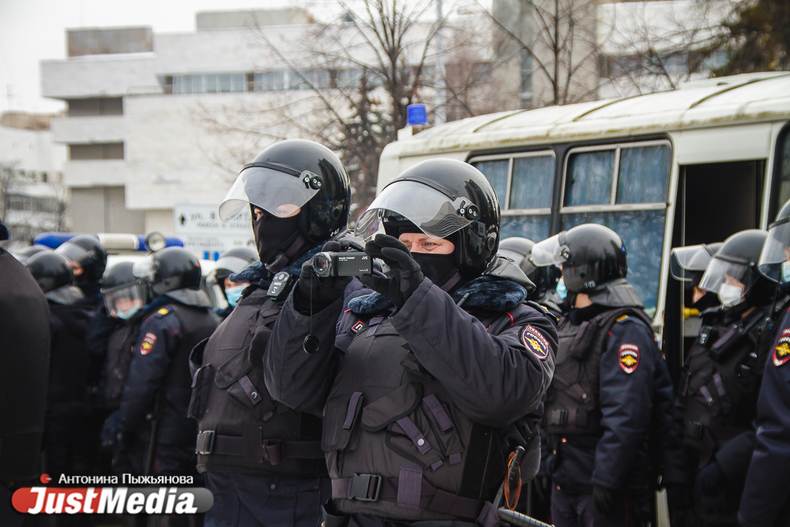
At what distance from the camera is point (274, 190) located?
329 centimetres

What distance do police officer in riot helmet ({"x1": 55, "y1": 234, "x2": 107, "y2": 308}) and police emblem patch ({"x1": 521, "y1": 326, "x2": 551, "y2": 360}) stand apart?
5.91m

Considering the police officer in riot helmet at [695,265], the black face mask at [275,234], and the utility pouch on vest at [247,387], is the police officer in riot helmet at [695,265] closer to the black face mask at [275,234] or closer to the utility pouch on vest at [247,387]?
the black face mask at [275,234]

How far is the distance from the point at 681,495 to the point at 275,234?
296cm

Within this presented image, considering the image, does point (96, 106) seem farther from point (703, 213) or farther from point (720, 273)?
point (720, 273)

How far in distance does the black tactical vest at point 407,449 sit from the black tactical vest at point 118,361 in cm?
390

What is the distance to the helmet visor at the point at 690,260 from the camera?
5285mm

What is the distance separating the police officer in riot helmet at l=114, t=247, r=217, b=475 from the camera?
546 centimetres

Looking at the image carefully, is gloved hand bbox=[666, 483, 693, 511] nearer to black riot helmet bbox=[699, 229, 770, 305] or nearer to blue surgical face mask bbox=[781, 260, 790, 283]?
black riot helmet bbox=[699, 229, 770, 305]

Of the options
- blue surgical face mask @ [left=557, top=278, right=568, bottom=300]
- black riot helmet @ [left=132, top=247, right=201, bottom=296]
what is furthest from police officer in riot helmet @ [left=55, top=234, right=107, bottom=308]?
blue surgical face mask @ [left=557, top=278, right=568, bottom=300]

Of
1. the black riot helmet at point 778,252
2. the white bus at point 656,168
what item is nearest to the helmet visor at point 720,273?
the black riot helmet at point 778,252

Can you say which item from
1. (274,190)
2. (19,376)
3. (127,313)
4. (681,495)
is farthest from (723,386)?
(127,313)

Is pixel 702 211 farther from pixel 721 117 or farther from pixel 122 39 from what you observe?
pixel 122 39

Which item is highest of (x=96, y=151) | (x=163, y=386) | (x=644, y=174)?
(x=96, y=151)

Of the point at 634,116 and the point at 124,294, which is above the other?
the point at 634,116
